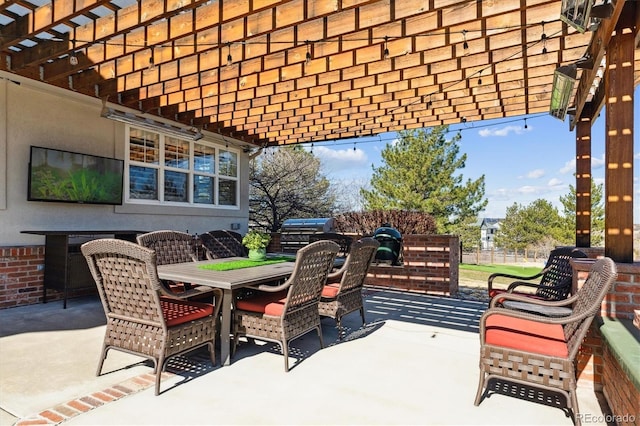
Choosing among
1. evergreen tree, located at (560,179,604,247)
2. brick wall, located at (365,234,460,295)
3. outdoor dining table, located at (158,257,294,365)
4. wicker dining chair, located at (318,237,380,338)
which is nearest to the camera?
outdoor dining table, located at (158,257,294,365)

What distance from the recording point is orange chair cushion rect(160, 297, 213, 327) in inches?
111

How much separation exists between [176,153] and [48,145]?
7.88ft

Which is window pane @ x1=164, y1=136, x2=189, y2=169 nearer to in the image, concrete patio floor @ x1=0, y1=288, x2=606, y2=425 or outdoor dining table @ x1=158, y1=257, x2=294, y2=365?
concrete patio floor @ x1=0, y1=288, x2=606, y2=425

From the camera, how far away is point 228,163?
9.09 metres

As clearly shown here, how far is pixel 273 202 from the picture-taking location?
12.9m

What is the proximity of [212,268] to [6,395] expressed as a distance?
1720mm

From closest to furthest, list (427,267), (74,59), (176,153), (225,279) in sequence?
(225,279)
(74,59)
(427,267)
(176,153)

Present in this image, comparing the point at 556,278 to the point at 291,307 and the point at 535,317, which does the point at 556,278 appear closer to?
the point at 535,317

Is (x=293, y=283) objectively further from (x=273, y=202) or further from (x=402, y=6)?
(x=273, y=202)

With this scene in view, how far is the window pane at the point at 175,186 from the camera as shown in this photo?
751cm

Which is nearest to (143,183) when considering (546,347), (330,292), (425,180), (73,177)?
(73,177)

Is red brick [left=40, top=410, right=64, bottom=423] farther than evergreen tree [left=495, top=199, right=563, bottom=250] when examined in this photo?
No

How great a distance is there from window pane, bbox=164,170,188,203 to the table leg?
4936mm

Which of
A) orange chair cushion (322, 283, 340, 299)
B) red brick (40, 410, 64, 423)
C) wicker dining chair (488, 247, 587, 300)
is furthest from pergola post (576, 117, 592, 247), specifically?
red brick (40, 410, 64, 423)
